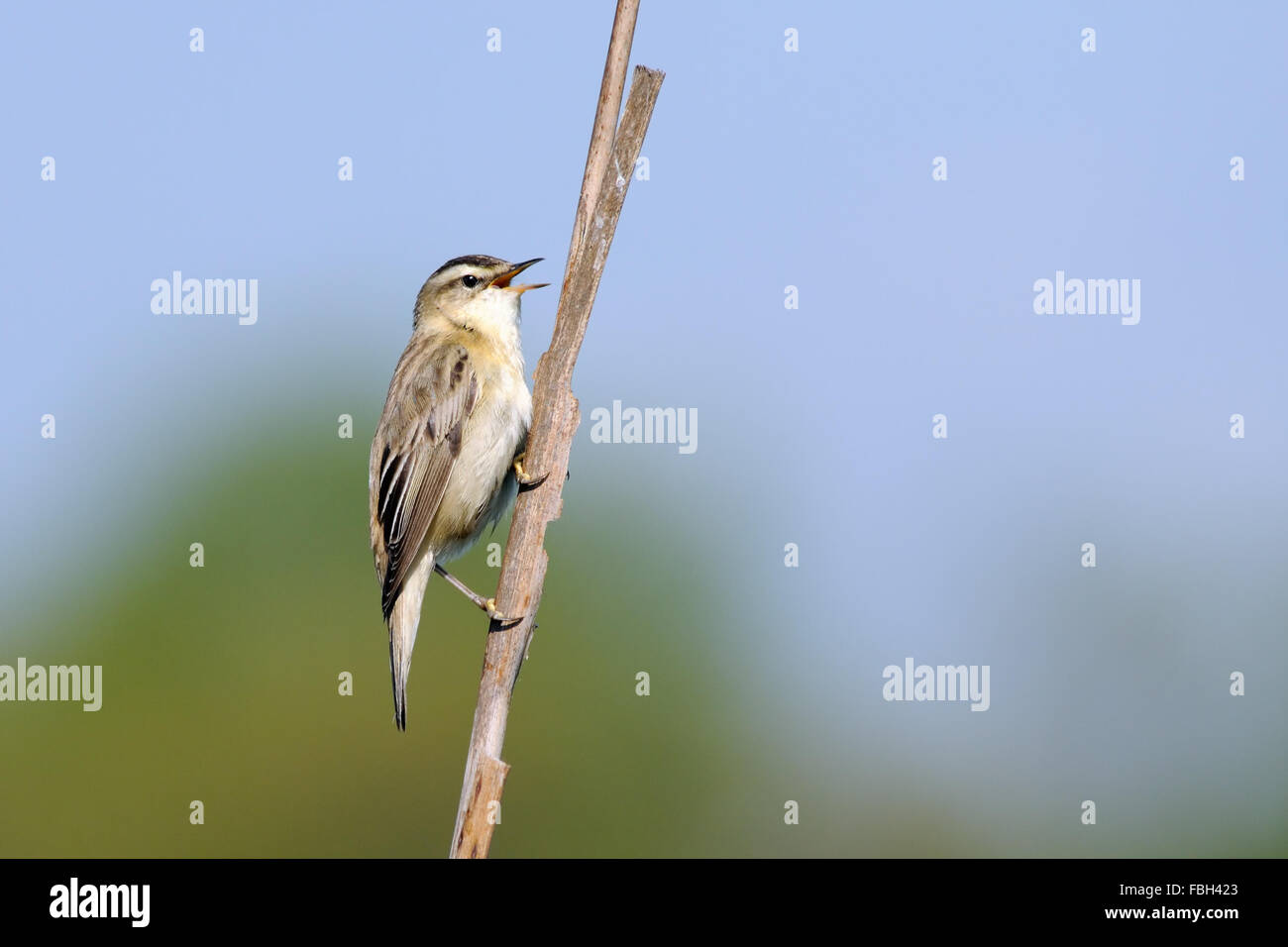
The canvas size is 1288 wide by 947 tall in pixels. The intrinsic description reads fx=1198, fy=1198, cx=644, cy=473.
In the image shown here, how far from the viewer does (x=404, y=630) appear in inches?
250

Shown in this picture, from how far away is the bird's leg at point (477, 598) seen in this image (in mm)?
4727

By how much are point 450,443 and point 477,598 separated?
1.03 metres

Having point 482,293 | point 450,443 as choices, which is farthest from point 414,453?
point 482,293

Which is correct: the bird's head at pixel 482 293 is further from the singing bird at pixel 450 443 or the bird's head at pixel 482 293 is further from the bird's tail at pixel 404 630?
the bird's tail at pixel 404 630

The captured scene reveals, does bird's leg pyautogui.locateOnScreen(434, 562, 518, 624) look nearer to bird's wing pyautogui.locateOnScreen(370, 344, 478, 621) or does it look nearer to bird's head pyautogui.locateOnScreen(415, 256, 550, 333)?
bird's wing pyautogui.locateOnScreen(370, 344, 478, 621)

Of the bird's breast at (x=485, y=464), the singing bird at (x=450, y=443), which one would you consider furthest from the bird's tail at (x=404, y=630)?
the bird's breast at (x=485, y=464)

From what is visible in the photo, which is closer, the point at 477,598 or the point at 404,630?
the point at 477,598

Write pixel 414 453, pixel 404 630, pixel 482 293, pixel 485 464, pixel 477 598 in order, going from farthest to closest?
pixel 482 293, pixel 414 453, pixel 485 464, pixel 404 630, pixel 477 598

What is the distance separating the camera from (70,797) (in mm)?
16422

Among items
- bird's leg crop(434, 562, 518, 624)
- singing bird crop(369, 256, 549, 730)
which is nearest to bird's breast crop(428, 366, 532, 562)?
singing bird crop(369, 256, 549, 730)

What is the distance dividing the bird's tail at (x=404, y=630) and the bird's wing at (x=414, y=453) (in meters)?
0.09

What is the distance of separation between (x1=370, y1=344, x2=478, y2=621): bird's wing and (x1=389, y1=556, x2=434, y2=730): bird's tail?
0.09 m

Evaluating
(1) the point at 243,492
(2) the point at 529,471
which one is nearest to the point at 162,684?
(1) the point at 243,492

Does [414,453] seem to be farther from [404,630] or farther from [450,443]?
[404,630]
